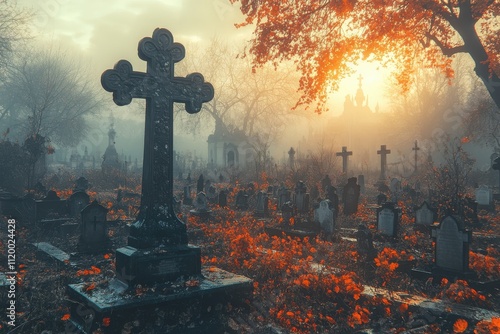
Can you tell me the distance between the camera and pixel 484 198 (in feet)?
51.5

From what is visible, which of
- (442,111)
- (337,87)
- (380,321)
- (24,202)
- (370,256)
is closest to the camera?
(380,321)

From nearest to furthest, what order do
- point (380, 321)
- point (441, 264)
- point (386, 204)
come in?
point (380, 321), point (441, 264), point (386, 204)

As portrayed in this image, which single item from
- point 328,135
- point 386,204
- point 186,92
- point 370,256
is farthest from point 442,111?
point 186,92

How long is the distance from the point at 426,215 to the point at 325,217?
302cm

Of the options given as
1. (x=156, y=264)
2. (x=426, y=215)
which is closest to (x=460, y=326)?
(x=156, y=264)

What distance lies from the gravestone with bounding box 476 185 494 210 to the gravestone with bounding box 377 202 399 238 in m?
7.87

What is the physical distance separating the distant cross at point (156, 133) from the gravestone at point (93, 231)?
4035mm

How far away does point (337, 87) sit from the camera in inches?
576

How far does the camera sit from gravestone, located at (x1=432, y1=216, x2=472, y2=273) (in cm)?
633

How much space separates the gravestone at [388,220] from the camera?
9781 mm

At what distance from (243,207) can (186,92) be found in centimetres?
1010

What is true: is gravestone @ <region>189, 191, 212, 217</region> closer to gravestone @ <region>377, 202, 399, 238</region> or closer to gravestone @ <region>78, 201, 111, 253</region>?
gravestone @ <region>78, 201, 111, 253</region>

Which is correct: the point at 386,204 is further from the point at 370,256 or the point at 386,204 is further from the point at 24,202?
the point at 24,202

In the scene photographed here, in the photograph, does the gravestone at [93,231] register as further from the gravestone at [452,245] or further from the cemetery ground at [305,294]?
the gravestone at [452,245]
